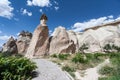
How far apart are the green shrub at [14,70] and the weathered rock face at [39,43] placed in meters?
17.4

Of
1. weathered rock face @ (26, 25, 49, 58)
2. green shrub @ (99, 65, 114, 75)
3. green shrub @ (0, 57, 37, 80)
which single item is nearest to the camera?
green shrub @ (0, 57, 37, 80)

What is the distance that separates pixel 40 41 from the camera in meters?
30.4

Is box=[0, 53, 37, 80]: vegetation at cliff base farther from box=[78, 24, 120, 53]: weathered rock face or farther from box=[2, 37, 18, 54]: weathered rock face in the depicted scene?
box=[78, 24, 120, 53]: weathered rock face

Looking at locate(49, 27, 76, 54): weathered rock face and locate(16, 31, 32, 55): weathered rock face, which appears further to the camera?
locate(16, 31, 32, 55): weathered rock face

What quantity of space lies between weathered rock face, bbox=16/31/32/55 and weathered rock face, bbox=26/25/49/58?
1076 cm

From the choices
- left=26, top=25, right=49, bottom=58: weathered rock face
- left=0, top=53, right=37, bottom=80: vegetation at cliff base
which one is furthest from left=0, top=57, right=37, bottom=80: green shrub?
left=26, top=25, right=49, bottom=58: weathered rock face

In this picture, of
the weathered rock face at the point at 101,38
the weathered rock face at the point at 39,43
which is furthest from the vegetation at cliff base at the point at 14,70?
the weathered rock face at the point at 101,38

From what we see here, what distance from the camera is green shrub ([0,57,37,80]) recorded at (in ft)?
34.4

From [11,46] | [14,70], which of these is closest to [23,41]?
[11,46]

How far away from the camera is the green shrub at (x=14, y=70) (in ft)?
34.4

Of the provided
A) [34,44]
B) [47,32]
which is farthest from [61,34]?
[34,44]

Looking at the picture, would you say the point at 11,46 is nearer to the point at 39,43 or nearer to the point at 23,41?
the point at 23,41

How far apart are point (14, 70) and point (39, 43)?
19.1 meters

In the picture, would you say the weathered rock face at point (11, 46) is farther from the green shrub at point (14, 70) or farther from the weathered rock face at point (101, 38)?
the green shrub at point (14, 70)
